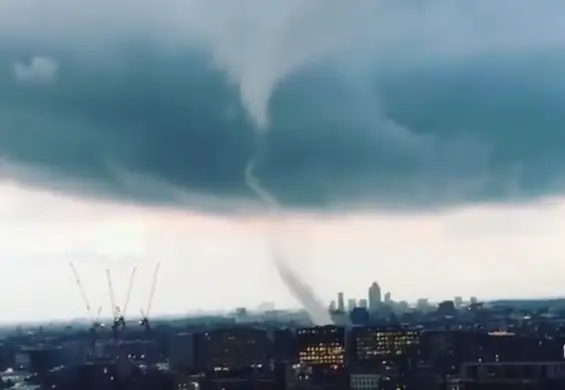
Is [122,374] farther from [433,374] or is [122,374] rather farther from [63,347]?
[63,347]

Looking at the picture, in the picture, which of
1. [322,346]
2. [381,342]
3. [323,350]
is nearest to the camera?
[323,350]

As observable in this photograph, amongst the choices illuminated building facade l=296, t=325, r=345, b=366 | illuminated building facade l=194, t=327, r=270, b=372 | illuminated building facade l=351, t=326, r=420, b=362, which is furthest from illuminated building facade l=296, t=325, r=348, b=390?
illuminated building facade l=194, t=327, r=270, b=372

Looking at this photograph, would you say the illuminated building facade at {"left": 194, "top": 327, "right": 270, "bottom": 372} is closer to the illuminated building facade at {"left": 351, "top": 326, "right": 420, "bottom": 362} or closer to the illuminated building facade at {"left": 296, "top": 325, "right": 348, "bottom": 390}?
the illuminated building facade at {"left": 296, "top": 325, "right": 348, "bottom": 390}

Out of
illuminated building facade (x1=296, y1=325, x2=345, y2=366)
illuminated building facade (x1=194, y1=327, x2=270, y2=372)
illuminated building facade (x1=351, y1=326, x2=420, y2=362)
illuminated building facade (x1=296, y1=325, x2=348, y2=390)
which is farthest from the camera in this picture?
illuminated building facade (x1=351, y1=326, x2=420, y2=362)

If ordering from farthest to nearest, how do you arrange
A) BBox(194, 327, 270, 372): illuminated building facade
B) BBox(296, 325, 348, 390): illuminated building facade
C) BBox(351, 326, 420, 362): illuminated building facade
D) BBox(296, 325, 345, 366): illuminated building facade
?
BBox(351, 326, 420, 362): illuminated building facade
BBox(194, 327, 270, 372): illuminated building facade
BBox(296, 325, 345, 366): illuminated building facade
BBox(296, 325, 348, 390): illuminated building facade

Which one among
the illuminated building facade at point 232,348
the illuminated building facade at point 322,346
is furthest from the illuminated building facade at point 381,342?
the illuminated building facade at point 232,348

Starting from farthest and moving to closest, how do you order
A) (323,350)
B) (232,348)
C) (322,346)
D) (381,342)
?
(381,342)
(232,348)
(322,346)
(323,350)

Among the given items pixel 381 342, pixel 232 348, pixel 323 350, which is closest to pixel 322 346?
pixel 323 350

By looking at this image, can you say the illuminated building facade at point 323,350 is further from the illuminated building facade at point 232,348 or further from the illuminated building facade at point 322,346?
the illuminated building facade at point 232,348

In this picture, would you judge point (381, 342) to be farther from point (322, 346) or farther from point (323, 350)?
point (323, 350)

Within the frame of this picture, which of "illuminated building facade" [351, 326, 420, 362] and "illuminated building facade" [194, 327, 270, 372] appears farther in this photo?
"illuminated building facade" [351, 326, 420, 362]
